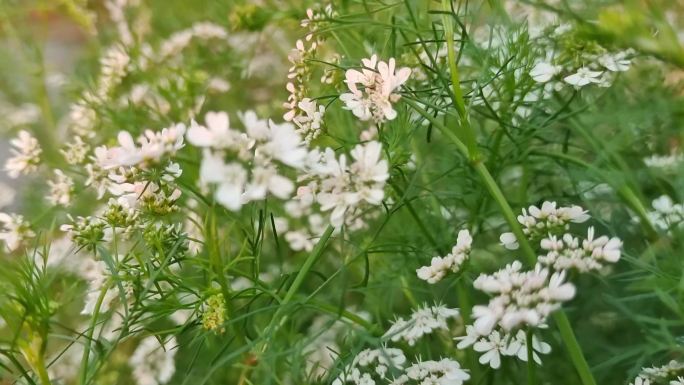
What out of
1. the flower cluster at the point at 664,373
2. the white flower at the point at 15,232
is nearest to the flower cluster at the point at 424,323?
the flower cluster at the point at 664,373

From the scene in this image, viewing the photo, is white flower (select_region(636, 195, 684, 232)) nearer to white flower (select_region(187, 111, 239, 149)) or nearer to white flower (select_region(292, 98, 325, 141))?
white flower (select_region(292, 98, 325, 141))

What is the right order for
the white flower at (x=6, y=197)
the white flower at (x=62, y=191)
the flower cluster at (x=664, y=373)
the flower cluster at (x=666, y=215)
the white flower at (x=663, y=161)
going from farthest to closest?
the white flower at (x=6, y=197) → the white flower at (x=62, y=191) → the white flower at (x=663, y=161) → the flower cluster at (x=666, y=215) → the flower cluster at (x=664, y=373)

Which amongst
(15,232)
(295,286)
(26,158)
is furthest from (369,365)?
(26,158)

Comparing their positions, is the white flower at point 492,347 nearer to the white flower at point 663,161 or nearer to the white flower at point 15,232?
the white flower at point 663,161

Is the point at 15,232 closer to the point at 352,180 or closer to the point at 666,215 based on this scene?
the point at 352,180

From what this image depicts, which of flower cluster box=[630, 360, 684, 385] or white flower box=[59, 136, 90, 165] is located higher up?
white flower box=[59, 136, 90, 165]

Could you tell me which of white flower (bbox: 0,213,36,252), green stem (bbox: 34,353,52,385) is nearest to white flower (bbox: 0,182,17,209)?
white flower (bbox: 0,213,36,252)
